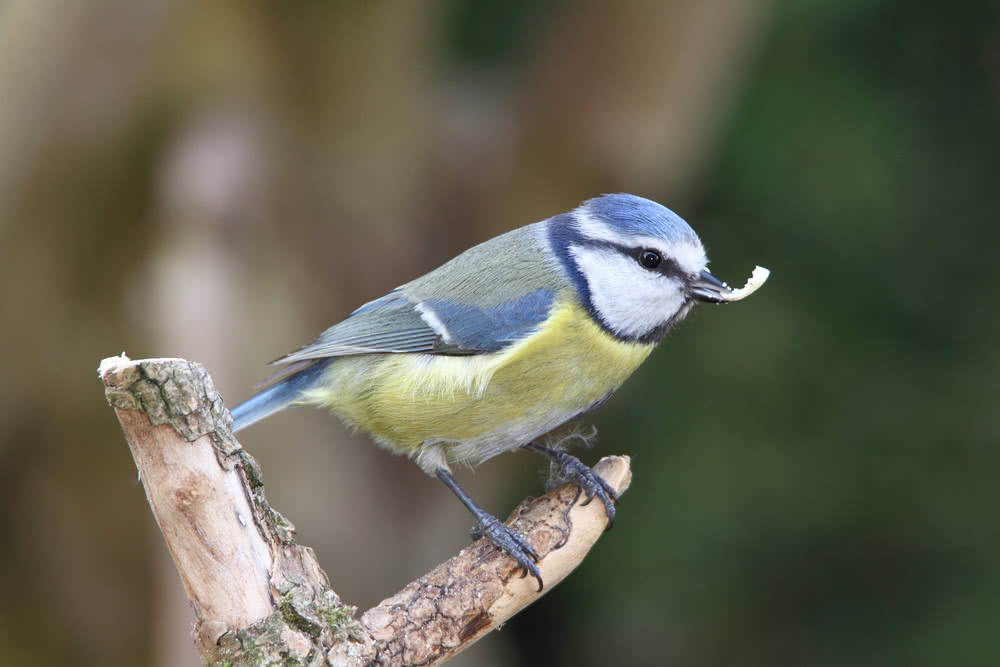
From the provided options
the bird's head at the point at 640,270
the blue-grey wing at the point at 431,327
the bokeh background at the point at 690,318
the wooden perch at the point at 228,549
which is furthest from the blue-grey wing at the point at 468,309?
the bokeh background at the point at 690,318

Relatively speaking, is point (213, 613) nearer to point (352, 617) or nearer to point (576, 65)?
point (352, 617)

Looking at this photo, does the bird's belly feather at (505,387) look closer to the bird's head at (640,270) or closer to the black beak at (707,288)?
the bird's head at (640,270)

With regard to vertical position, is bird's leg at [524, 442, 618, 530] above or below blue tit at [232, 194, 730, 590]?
below

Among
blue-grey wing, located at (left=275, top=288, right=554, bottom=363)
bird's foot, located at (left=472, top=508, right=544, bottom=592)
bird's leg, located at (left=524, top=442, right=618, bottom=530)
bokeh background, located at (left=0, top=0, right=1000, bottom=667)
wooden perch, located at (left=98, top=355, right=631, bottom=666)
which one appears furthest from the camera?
bokeh background, located at (left=0, top=0, right=1000, bottom=667)

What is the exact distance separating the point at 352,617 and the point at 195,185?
76.1 inches

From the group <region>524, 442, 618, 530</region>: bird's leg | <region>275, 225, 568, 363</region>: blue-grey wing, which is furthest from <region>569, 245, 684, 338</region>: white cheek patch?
<region>524, 442, 618, 530</region>: bird's leg

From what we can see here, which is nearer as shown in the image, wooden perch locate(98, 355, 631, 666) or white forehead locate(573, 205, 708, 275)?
wooden perch locate(98, 355, 631, 666)

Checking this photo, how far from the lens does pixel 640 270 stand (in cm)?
205

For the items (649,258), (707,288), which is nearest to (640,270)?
(649,258)

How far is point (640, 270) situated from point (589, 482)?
1.53ft

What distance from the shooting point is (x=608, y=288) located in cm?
207

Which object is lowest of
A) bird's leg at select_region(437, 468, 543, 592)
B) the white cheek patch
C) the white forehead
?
bird's leg at select_region(437, 468, 543, 592)

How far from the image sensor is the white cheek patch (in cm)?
204

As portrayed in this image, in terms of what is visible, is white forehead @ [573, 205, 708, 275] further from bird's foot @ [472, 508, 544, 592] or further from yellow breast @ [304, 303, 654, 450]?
bird's foot @ [472, 508, 544, 592]
